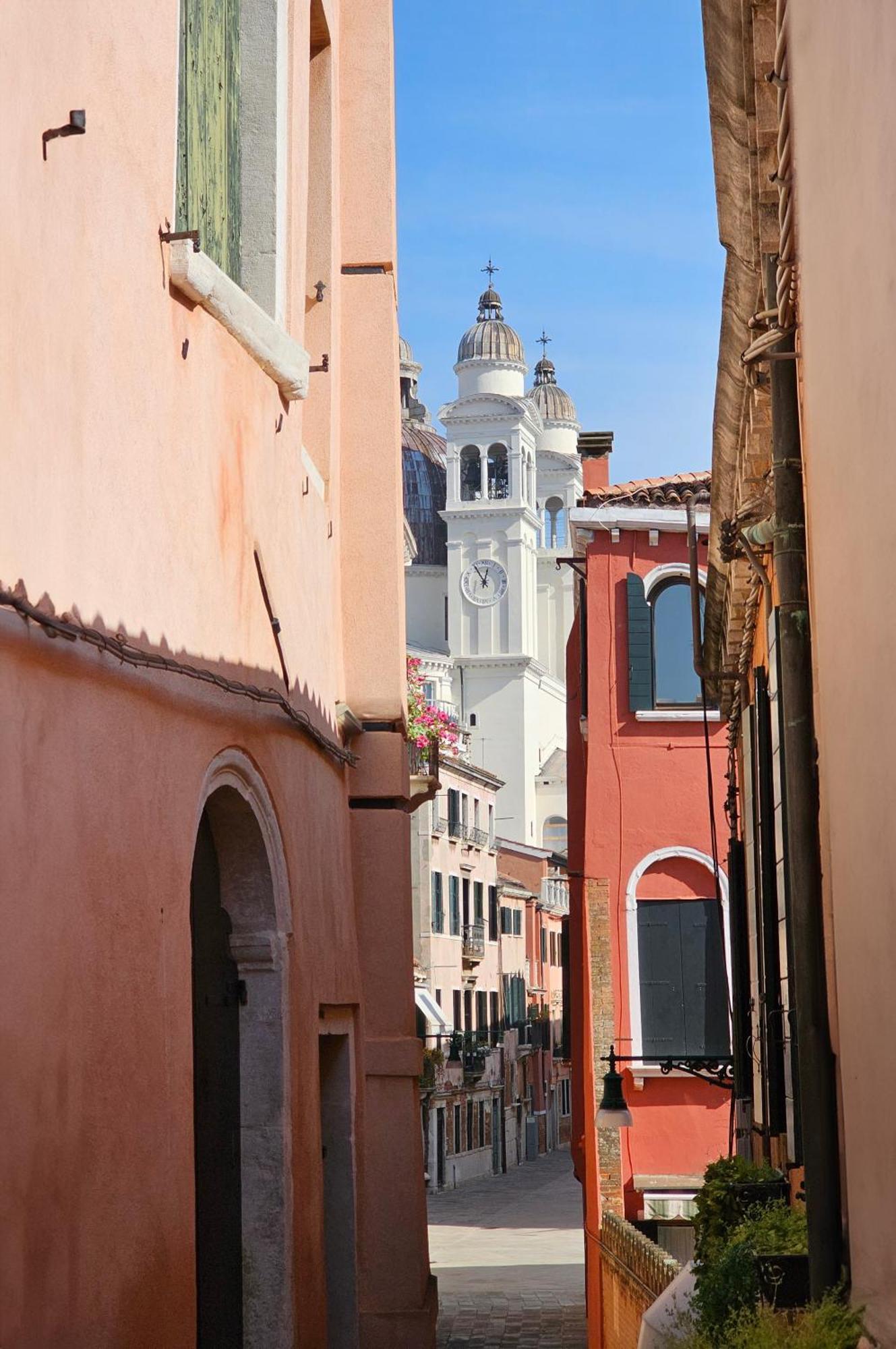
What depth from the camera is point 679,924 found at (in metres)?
18.6

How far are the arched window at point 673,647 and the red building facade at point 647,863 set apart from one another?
0.02 meters

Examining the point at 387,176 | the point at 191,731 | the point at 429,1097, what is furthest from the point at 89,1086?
the point at 429,1097

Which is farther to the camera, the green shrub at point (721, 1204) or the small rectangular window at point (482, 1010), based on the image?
the small rectangular window at point (482, 1010)

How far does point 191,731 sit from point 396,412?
601 cm

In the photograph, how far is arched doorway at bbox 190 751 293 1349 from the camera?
8930 mm

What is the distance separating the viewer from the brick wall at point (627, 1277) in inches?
492

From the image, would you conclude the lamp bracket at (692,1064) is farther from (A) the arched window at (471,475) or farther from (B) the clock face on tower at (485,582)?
(A) the arched window at (471,475)

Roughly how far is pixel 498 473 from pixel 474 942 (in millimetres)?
47550

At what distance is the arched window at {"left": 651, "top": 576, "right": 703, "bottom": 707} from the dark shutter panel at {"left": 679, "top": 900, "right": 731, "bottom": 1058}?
2028mm

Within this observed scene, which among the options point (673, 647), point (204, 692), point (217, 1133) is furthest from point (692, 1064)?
point (204, 692)

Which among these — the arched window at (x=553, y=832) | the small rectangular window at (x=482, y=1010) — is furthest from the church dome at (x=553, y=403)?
the small rectangular window at (x=482, y=1010)

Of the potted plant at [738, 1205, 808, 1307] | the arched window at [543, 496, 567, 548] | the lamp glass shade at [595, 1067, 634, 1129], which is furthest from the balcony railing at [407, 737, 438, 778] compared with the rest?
the arched window at [543, 496, 567, 548]

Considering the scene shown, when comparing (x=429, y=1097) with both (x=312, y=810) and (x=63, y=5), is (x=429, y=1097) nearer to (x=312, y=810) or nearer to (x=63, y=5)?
(x=312, y=810)

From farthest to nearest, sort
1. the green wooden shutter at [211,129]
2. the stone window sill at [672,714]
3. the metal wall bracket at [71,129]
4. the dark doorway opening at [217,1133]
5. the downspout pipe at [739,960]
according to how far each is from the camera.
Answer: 1. the stone window sill at [672,714]
2. the downspout pipe at [739,960]
3. the dark doorway opening at [217,1133]
4. the green wooden shutter at [211,129]
5. the metal wall bracket at [71,129]
